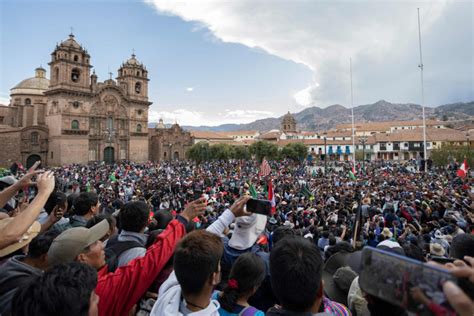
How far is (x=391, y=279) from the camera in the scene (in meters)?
1.22

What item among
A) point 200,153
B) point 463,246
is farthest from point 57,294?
point 200,153

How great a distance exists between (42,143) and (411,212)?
1955 inches

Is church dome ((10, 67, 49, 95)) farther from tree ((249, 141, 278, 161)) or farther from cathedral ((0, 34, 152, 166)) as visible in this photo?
tree ((249, 141, 278, 161))

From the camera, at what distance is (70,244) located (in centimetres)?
219

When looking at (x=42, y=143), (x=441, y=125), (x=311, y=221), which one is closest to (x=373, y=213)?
(x=311, y=221)

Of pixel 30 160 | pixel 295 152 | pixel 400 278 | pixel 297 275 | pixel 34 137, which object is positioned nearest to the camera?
pixel 400 278

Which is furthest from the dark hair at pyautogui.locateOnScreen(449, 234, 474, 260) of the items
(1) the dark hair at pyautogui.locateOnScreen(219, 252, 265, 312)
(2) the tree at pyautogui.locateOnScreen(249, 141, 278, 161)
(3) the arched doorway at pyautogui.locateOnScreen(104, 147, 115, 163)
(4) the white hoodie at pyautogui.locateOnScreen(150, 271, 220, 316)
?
(2) the tree at pyautogui.locateOnScreen(249, 141, 278, 161)

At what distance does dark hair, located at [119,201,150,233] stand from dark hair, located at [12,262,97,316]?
1393 millimetres

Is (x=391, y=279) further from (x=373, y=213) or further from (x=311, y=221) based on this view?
(x=373, y=213)

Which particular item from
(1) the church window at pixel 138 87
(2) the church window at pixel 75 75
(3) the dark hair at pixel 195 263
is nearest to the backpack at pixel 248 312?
(3) the dark hair at pixel 195 263

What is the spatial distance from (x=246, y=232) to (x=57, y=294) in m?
1.78

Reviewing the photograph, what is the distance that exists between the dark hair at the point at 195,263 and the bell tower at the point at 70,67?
5056 centimetres

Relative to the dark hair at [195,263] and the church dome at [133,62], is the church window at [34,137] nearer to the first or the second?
the church dome at [133,62]

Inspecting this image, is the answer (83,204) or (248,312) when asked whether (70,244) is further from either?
(83,204)
